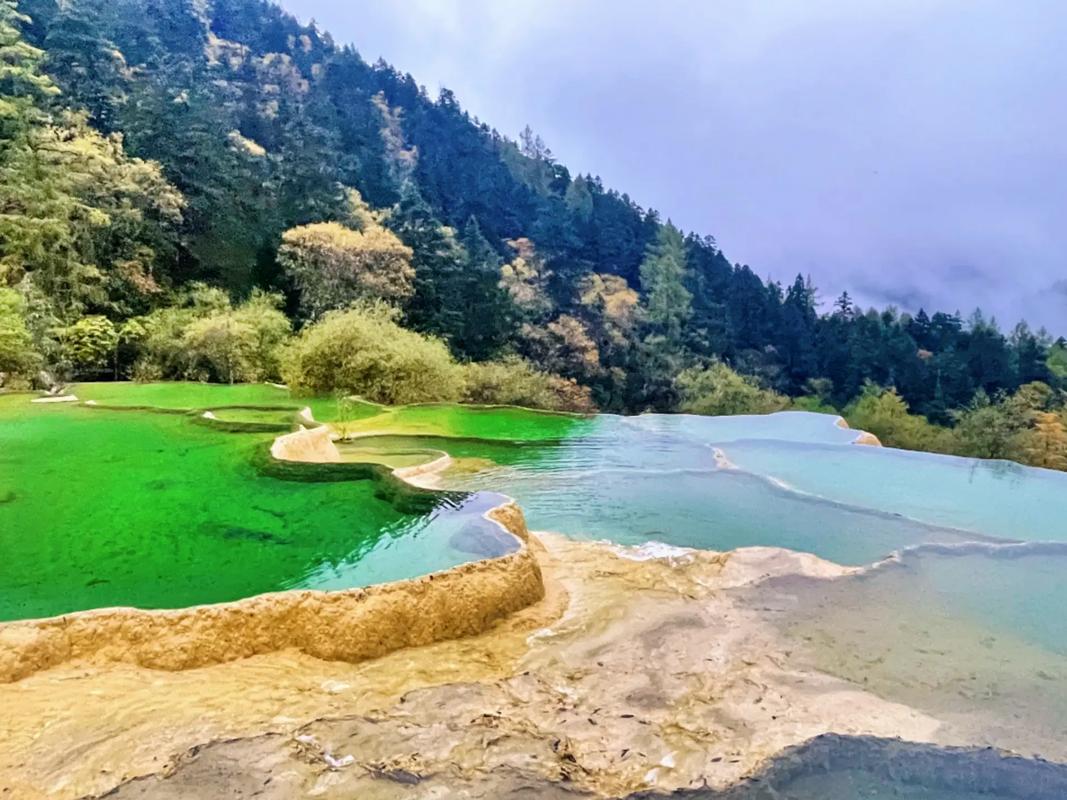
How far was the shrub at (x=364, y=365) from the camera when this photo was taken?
14141 millimetres

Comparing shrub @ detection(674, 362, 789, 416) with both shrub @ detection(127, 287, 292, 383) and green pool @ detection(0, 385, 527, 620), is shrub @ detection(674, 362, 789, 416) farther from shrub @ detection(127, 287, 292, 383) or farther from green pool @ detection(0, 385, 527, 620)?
green pool @ detection(0, 385, 527, 620)

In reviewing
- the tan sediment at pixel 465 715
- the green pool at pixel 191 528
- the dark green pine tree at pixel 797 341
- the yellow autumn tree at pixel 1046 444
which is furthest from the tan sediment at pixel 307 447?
the dark green pine tree at pixel 797 341

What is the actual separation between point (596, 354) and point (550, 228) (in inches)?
474

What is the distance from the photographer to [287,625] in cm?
418

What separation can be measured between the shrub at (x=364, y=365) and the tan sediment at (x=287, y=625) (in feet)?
32.5

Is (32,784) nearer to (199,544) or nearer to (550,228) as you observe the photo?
(199,544)

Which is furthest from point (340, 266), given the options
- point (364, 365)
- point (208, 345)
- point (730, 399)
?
point (730, 399)

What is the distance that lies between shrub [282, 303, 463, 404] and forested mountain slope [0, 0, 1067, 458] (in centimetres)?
314

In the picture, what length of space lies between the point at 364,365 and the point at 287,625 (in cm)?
1021

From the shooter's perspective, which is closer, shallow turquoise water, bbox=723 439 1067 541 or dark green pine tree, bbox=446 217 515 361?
shallow turquoise water, bbox=723 439 1067 541

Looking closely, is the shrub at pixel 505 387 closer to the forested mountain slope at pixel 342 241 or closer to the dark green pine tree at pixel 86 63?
the forested mountain slope at pixel 342 241

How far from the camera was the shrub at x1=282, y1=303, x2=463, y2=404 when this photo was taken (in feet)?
46.4

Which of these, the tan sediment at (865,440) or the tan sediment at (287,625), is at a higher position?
the tan sediment at (865,440)

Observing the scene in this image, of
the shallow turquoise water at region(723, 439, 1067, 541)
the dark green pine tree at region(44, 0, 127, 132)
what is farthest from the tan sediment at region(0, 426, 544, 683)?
the dark green pine tree at region(44, 0, 127, 132)
